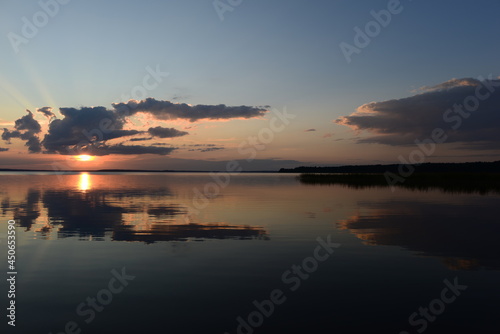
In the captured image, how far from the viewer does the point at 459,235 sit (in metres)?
22.4

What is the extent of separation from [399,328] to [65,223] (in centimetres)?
2374

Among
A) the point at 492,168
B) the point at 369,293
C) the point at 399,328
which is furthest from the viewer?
the point at 492,168

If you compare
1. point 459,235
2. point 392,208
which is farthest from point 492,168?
point 459,235

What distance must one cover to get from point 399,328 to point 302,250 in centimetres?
885

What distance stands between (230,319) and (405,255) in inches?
410

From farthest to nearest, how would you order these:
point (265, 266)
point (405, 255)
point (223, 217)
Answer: point (223, 217), point (405, 255), point (265, 266)

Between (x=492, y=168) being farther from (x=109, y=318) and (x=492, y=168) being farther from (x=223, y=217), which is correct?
(x=109, y=318)

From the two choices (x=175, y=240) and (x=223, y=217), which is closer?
(x=175, y=240)

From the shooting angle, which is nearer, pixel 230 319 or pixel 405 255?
pixel 230 319

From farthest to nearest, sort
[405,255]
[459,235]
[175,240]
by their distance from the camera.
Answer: [459,235] → [175,240] → [405,255]

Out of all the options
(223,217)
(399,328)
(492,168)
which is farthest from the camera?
(492,168)

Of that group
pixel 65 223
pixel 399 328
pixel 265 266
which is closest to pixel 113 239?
pixel 65 223

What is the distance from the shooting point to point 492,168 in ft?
649

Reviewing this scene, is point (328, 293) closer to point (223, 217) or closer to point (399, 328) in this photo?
point (399, 328)
